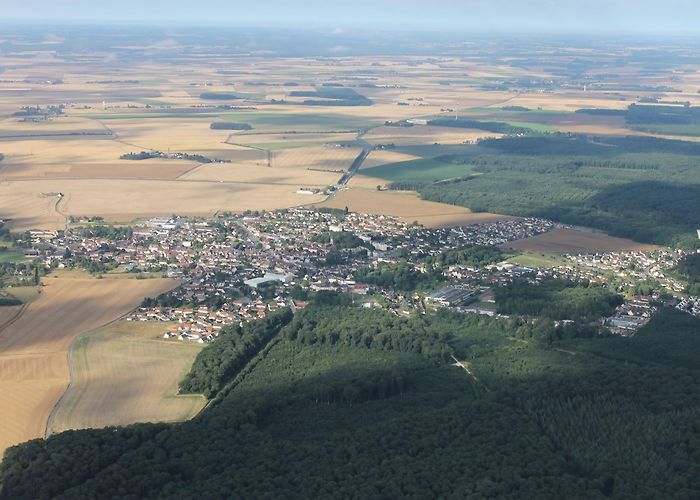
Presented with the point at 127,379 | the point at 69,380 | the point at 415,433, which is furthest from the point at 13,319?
the point at 415,433

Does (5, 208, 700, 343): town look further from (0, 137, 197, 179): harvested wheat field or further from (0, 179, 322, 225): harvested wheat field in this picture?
(0, 137, 197, 179): harvested wheat field

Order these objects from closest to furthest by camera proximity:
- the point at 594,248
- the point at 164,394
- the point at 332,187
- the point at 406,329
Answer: the point at 164,394, the point at 406,329, the point at 594,248, the point at 332,187

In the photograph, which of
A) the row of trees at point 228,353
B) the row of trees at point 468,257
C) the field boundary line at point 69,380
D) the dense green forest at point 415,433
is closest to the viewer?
the dense green forest at point 415,433

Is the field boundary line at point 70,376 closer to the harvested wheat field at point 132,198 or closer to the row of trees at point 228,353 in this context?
the row of trees at point 228,353

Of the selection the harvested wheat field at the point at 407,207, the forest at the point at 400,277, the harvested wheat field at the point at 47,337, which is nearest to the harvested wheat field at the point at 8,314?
the harvested wheat field at the point at 47,337

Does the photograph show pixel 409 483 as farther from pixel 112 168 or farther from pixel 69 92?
pixel 69 92

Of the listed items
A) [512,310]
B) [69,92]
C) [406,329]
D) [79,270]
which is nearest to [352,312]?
[406,329]

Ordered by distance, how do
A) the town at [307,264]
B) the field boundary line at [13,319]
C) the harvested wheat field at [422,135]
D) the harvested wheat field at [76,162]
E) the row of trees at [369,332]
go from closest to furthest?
the row of trees at [369,332] < the field boundary line at [13,319] < the town at [307,264] < the harvested wheat field at [76,162] < the harvested wheat field at [422,135]
